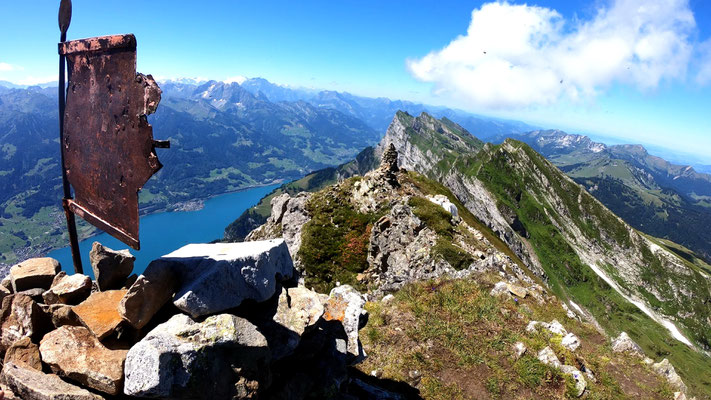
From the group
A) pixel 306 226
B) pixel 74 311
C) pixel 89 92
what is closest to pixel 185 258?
pixel 74 311

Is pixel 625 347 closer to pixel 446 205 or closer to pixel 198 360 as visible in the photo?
pixel 198 360

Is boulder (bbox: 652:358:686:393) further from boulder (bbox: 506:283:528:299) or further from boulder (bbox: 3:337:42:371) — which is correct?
boulder (bbox: 3:337:42:371)

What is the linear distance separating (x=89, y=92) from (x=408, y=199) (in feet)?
103

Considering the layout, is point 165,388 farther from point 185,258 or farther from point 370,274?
point 370,274

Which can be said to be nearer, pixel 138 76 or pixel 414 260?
pixel 138 76

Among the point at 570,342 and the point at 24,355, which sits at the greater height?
the point at 24,355

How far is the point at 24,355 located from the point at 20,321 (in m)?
0.97

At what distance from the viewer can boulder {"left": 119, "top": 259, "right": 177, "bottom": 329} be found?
6.27m

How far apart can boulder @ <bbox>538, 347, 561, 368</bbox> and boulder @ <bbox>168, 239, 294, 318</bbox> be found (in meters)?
12.8

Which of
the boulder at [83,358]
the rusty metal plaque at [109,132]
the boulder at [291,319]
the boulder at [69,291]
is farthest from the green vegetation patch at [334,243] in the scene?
the rusty metal plaque at [109,132]

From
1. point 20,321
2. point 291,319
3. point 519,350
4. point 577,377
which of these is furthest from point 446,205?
point 20,321

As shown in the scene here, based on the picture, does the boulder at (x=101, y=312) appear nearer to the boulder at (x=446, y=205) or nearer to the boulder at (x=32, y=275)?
the boulder at (x=32, y=275)

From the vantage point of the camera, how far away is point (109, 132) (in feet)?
19.5

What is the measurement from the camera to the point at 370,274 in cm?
2962
